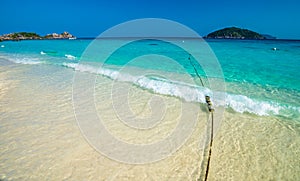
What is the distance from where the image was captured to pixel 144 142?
175 inches

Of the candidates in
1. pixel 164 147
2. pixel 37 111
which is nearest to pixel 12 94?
pixel 37 111

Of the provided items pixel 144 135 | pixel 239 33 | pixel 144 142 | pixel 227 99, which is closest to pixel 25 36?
pixel 239 33

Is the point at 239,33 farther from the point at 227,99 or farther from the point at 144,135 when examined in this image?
the point at 144,135

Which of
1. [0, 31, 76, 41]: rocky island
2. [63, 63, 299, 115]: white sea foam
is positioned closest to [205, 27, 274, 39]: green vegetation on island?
[0, 31, 76, 41]: rocky island

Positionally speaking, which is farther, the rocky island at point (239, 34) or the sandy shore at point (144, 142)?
the rocky island at point (239, 34)

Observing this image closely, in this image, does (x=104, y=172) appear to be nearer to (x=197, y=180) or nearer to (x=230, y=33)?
(x=197, y=180)

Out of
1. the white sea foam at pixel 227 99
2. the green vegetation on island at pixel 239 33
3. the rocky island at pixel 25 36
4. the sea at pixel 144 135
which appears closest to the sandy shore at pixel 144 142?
the sea at pixel 144 135

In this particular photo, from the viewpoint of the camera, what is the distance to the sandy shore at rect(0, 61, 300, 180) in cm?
341

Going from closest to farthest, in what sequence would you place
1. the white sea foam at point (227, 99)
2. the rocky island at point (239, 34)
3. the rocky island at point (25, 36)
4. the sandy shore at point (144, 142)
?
the sandy shore at point (144, 142) → the white sea foam at point (227, 99) → the rocky island at point (25, 36) → the rocky island at point (239, 34)

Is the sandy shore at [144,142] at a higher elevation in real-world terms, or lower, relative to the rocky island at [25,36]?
lower

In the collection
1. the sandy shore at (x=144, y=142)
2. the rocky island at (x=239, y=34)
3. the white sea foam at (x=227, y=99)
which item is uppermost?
the rocky island at (x=239, y=34)

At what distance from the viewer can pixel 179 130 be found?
4898 millimetres

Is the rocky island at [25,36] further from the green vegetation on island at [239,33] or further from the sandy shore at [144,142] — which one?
the green vegetation on island at [239,33]

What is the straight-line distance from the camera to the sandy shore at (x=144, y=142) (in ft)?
11.2
